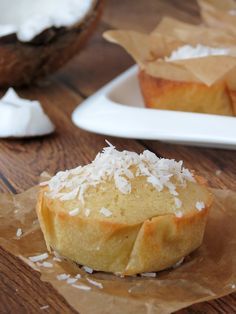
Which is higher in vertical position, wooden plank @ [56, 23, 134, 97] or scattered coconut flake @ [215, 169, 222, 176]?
scattered coconut flake @ [215, 169, 222, 176]

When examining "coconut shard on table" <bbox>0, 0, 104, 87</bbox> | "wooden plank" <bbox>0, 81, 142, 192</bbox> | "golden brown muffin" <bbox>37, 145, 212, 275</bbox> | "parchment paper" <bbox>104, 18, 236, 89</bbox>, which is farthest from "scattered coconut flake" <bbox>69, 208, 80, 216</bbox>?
"coconut shard on table" <bbox>0, 0, 104, 87</bbox>

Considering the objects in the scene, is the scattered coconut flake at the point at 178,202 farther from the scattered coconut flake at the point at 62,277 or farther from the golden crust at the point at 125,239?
the scattered coconut flake at the point at 62,277

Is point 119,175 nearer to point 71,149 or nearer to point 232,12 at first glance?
point 71,149

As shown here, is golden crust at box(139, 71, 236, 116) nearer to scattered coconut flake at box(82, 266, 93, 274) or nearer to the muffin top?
the muffin top

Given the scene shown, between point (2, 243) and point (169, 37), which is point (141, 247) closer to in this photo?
point (2, 243)

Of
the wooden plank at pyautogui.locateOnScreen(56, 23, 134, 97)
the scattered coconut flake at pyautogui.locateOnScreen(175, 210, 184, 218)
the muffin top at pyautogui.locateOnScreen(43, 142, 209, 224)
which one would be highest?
the muffin top at pyautogui.locateOnScreen(43, 142, 209, 224)

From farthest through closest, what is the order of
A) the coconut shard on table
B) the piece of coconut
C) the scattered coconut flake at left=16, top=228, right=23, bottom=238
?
the coconut shard on table
the piece of coconut
the scattered coconut flake at left=16, top=228, right=23, bottom=238

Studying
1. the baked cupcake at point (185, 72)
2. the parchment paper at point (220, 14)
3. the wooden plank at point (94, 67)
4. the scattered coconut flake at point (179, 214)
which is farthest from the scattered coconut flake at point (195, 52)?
the scattered coconut flake at point (179, 214)

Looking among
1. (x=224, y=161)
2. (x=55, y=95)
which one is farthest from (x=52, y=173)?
(x=55, y=95)
